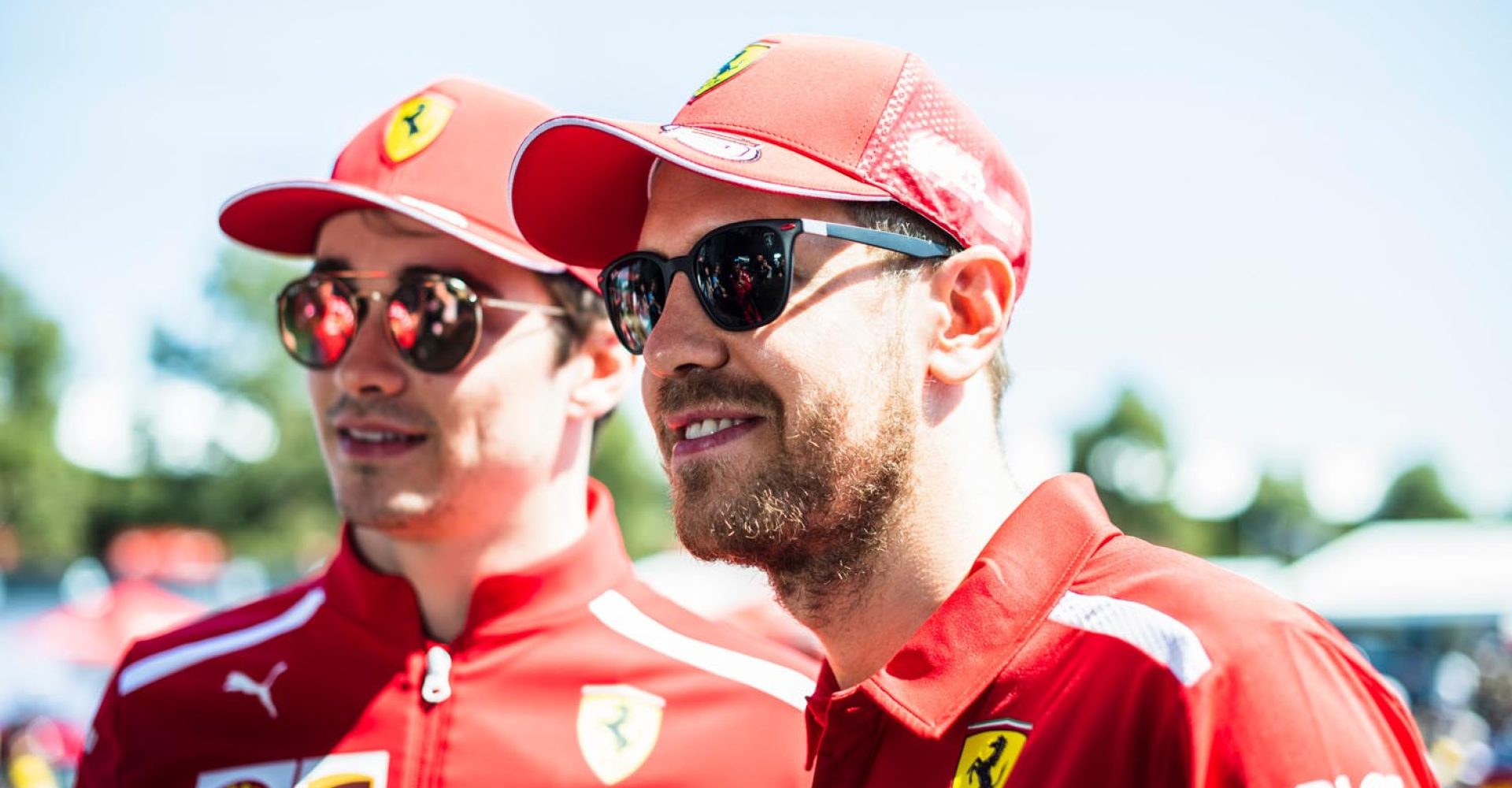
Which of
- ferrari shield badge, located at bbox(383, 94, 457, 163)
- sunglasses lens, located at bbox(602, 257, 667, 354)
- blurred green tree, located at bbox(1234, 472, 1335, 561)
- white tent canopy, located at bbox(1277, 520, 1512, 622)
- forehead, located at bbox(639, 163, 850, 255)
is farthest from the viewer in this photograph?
blurred green tree, located at bbox(1234, 472, 1335, 561)

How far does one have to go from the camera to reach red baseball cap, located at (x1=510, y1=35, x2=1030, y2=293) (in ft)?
6.66

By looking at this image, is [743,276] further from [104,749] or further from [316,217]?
[104,749]

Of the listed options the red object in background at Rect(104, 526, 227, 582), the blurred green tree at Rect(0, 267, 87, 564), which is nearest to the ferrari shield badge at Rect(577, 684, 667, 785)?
the red object in background at Rect(104, 526, 227, 582)

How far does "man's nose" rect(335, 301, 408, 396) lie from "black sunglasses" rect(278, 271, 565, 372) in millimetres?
19

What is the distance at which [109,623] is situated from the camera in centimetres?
1777

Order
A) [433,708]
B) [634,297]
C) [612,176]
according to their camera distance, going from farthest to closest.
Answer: [433,708], [612,176], [634,297]

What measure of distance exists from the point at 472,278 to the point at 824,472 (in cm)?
129

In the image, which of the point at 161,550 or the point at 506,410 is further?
the point at 161,550

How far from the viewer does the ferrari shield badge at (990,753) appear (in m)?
1.70

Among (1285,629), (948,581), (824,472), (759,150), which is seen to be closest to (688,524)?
(824,472)

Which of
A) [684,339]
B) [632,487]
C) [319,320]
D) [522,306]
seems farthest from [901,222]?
[632,487]

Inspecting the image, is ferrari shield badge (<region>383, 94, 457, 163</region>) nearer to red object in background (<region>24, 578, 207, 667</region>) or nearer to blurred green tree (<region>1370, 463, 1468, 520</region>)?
red object in background (<region>24, 578, 207, 667</region>)

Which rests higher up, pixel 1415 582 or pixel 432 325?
pixel 432 325

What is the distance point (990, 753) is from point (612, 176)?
1.39m
